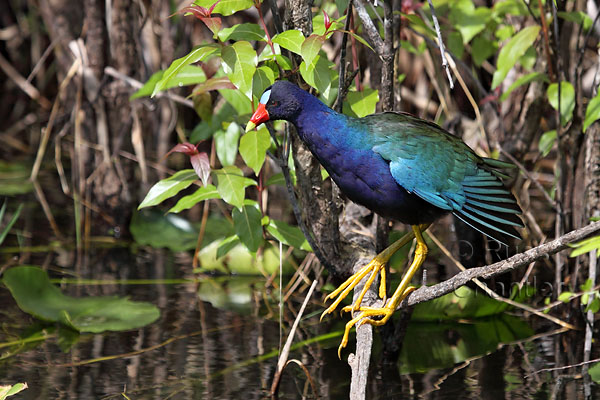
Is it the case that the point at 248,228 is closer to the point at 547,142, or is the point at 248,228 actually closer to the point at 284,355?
the point at 284,355

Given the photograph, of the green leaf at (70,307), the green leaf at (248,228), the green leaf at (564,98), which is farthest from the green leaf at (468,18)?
the green leaf at (70,307)

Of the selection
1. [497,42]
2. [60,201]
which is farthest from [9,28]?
[497,42]

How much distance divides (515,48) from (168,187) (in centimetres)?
141

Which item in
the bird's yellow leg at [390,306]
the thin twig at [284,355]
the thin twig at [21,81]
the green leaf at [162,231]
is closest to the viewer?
the bird's yellow leg at [390,306]

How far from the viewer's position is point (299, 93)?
230 centimetres

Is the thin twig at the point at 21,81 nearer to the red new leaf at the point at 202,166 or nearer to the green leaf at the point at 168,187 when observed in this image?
the green leaf at the point at 168,187

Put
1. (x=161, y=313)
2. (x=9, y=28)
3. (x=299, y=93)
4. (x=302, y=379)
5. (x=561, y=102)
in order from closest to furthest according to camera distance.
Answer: (x=299, y=93) → (x=302, y=379) → (x=561, y=102) → (x=161, y=313) → (x=9, y=28)

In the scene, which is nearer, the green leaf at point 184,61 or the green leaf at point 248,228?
the green leaf at point 184,61

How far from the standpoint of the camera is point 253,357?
122 inches

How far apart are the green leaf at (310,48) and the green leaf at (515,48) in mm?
1201

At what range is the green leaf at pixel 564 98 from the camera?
3.18m

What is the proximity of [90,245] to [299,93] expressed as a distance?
240 cm

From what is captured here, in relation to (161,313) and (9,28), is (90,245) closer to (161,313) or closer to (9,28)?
(161,313)

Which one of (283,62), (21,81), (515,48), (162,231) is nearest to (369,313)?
(283,62)
